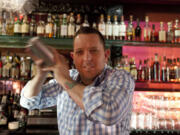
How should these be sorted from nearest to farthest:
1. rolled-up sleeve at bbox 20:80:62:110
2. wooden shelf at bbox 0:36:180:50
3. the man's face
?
the man's face
rolled-up sleeve at bbox 20:80:62:110
wooden shelf at bbox 0:36:180:50

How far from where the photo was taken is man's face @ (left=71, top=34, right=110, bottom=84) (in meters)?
0.84

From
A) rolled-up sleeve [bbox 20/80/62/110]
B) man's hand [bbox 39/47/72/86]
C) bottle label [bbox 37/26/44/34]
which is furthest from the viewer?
bottle label [bbox 37/26/44/34]

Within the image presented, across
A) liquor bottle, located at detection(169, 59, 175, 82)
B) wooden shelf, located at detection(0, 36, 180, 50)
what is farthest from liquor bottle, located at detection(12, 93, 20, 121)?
liquor bottle, located at detection(169, 59, 175, 82)

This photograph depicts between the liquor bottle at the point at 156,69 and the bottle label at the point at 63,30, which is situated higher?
the bottle label at the point at 63,30

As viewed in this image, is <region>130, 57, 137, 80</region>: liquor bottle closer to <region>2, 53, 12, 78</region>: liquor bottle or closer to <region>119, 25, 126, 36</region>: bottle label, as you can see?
<region>119, 25, 126, 36</region>: bottle label

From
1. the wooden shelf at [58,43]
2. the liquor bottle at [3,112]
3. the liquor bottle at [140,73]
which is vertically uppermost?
the wooden shelf at [58,43]

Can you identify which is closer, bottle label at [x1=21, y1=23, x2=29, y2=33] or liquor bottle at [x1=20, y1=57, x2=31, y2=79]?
bottle label at [x1=21, y1=23, x2=29, y2=33]

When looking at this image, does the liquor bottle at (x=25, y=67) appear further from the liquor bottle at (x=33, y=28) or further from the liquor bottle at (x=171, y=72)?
the liquor bottle at (x=171, y=72)

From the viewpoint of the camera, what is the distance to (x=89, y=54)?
2.73 ft

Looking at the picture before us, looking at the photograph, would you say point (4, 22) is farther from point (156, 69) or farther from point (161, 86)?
point (161, 86)

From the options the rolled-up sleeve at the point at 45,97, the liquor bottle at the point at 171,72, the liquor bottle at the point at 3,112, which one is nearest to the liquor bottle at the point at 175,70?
the liquor bottle at the point at 171,72

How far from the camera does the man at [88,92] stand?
0.65 m

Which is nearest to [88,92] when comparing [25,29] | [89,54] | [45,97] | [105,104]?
[105,104]

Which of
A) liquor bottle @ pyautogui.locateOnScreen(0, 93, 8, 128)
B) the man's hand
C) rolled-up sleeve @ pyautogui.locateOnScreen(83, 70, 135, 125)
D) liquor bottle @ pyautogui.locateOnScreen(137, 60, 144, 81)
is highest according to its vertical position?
the man's hand
